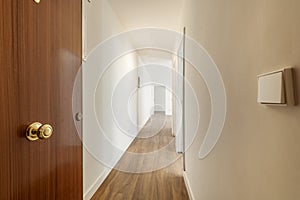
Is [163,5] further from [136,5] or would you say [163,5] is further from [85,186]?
[85,186]

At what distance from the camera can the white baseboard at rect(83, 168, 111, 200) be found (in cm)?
232

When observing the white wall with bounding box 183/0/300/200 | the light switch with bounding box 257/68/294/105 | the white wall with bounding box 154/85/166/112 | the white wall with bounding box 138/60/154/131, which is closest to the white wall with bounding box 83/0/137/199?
the white wall with bounding box 183/0/300/200

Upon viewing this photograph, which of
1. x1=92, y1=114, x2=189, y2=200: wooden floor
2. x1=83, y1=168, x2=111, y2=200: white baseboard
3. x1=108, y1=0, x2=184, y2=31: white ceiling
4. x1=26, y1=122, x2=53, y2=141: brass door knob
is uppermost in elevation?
x1=108, y1=0, x2=184, y2=31: white ceiling

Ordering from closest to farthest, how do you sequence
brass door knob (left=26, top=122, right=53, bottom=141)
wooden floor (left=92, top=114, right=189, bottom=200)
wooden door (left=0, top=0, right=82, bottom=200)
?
wooden door (left=0, top=0, right=82, bottom=200) → brass door knob (left=26, top=122, right=53, bottom=141) → wooden floor (left=92, top=114, right=189, bottom=200)

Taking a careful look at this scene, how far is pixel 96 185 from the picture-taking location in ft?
8.53

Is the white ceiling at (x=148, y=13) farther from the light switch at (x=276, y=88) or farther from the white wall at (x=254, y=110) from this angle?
the light switch at (x=276, y=88)

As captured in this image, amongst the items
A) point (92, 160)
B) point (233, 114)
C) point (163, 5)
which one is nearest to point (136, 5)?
point (163, 5)

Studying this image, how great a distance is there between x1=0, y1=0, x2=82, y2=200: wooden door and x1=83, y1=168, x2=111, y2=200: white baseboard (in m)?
0.98

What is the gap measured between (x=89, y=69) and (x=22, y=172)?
156 cm

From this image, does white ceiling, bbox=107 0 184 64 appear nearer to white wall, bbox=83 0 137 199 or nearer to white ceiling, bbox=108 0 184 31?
white ceiling, bbox=108 0 184 31

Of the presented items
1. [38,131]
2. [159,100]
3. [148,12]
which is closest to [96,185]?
[38,131]

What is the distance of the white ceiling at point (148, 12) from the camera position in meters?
3.15

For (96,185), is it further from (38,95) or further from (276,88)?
(276,88)

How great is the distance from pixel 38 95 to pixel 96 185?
1.87 m
